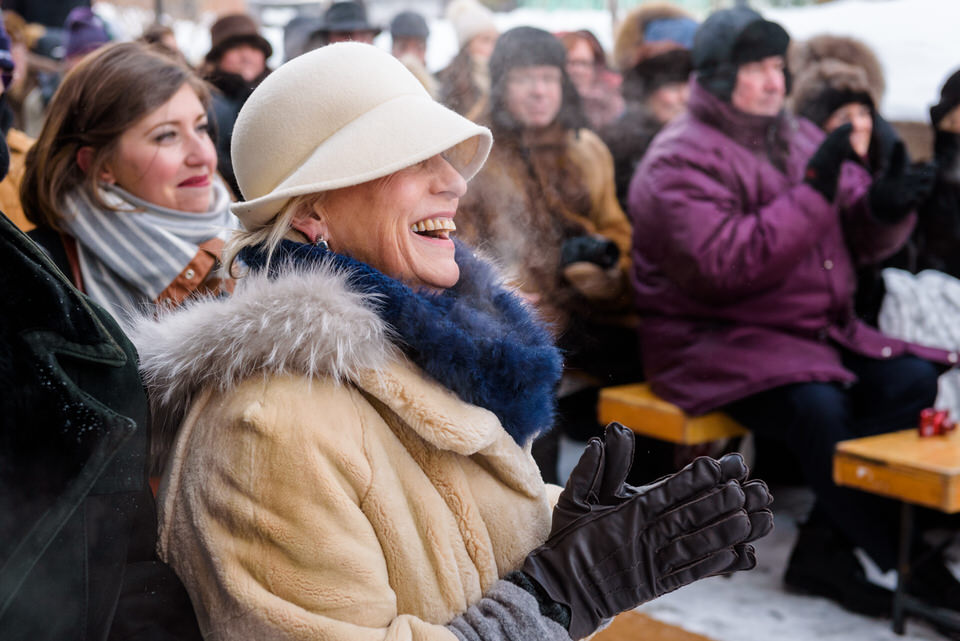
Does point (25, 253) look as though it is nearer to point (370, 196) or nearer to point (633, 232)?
point (370, 196)

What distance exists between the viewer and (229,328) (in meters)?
1.35

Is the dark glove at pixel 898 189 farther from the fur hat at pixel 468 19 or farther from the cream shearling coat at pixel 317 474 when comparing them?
the cream shearling coat at pixel 317 474

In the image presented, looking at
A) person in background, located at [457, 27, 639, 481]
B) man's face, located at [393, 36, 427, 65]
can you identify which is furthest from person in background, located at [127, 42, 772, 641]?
man's face, located at [393, 36, 427, 65]

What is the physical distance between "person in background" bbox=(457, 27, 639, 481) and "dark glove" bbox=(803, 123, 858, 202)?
2.76 ft

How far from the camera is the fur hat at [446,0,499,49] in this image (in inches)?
182

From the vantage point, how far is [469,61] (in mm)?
4105

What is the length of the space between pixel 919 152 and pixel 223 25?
10.4ft

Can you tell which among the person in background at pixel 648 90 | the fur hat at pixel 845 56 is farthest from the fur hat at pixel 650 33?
the fur hat at pixel 845 56

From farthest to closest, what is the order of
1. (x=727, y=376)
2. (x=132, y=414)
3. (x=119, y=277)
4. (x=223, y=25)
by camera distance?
(x=223, y=25)
(x=727, y=376)
(x=119, y=277)
(x=132, y=414)

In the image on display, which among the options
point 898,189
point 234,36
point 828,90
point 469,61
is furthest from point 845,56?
point 234,36

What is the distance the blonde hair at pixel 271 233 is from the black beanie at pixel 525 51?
2411 millimetres

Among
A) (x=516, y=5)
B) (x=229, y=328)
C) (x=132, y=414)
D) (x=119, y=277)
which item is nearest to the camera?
(x=132, y=414)

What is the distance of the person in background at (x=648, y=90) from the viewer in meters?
4.59

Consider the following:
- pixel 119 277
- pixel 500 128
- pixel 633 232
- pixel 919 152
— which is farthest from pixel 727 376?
pixel 119 277
